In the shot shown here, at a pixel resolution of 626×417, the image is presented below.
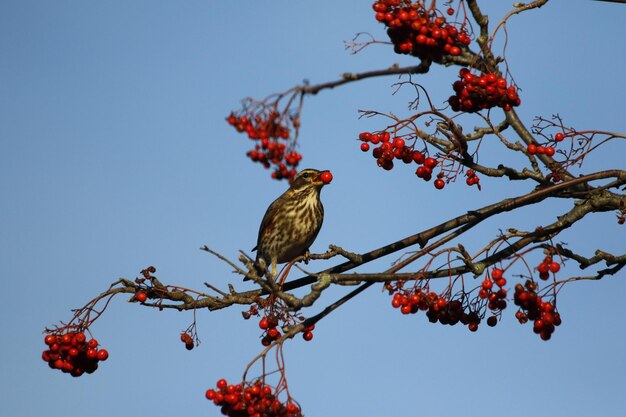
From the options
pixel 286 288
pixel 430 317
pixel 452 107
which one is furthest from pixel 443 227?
pixel 286 288

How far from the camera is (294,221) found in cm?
1112

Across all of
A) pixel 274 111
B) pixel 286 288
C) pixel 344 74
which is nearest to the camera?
pixel 344 74

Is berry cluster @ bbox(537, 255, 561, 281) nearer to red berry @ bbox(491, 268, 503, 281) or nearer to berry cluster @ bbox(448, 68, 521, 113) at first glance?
red berry @ bbox(491, 268, 503, 281)

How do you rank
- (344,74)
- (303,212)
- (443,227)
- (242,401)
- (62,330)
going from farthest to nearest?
(303,212)
(62,330)
(443,227)
(242,401)
(344,74)

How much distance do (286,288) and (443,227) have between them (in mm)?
1747

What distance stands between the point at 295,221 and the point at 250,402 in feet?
20.1

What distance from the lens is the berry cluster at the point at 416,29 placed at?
184 inches

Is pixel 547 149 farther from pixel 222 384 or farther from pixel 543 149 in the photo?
pixel 222 384

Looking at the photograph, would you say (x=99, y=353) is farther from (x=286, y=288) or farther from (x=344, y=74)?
(x=344, y=74)

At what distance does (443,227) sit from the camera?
6.00m

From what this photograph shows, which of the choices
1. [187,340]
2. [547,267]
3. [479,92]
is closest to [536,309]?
[547,267]

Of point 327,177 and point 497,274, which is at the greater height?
point 327,177

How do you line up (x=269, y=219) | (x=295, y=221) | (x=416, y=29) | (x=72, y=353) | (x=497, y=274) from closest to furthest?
(x=416, y=29) < (x=497, y=274) < (x=72, y=353) < (x=295, y=221) < (x=269, y=219)

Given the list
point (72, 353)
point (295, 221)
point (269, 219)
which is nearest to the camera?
Answer: point (72, 353)
